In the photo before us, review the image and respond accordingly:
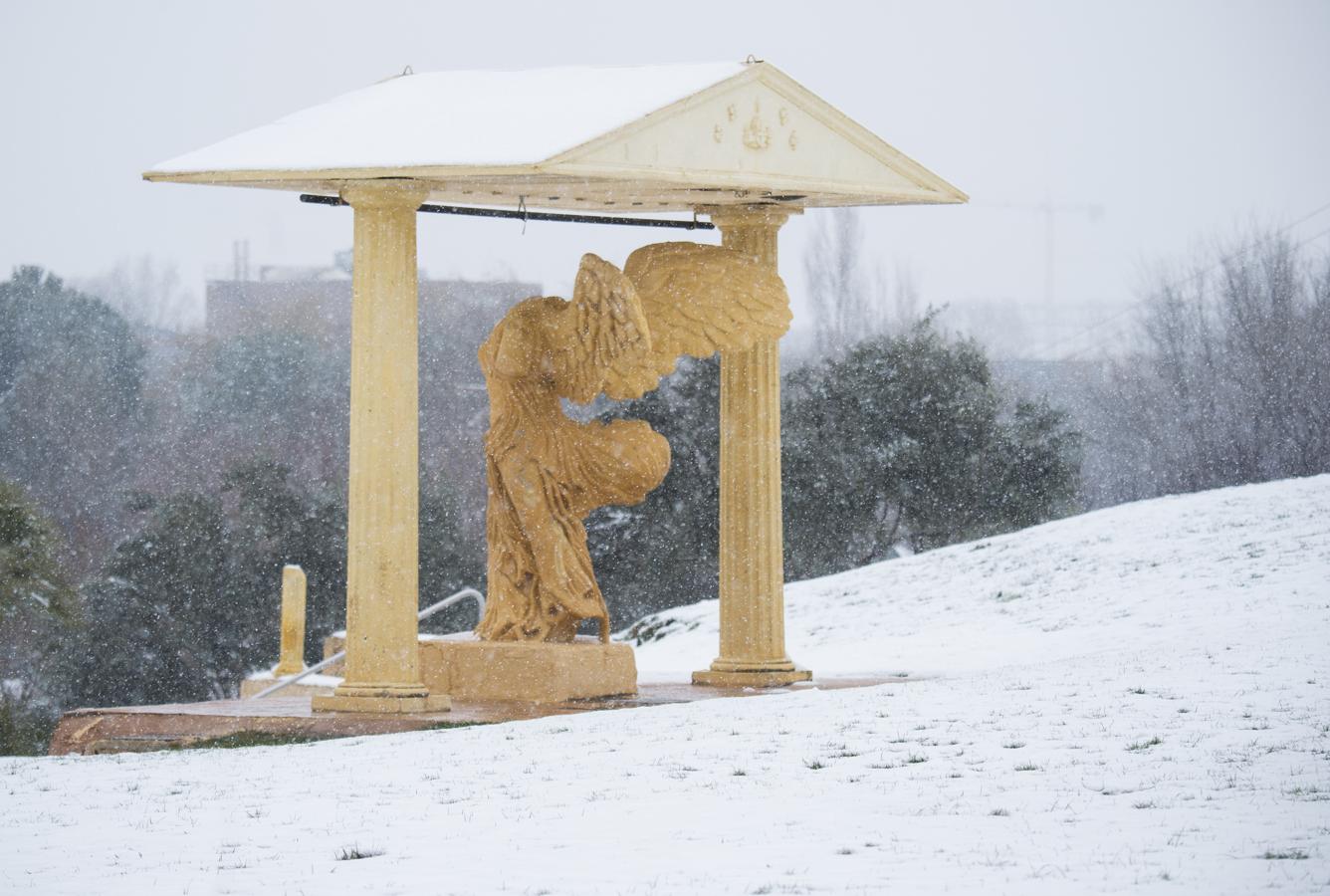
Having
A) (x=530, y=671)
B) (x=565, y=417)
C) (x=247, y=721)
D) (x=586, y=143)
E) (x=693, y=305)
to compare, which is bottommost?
(x=247, y=721)

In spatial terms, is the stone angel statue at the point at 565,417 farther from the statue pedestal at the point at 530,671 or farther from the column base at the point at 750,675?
the column base at the point at 750,675

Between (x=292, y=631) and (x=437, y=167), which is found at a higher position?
(x=437, y=167)

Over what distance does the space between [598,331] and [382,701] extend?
2.90 m

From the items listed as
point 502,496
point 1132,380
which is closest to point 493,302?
point 1132,380

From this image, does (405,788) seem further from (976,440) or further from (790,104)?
(976,440)

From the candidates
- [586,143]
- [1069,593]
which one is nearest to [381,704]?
[586,143]

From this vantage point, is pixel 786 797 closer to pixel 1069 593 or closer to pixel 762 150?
pixel 762 150

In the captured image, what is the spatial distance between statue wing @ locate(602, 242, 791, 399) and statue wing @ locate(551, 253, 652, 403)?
72 mm

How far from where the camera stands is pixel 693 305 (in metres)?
13.9

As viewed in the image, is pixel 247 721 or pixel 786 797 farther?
pixel 247 721

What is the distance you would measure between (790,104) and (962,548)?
491 inches

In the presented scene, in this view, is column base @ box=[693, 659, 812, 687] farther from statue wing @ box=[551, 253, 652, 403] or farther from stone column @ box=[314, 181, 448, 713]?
stone column @ box=[314, 181, 448, 713]

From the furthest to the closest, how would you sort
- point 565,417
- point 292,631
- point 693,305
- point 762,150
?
point 292,631 < point 565,417 < point 693,305 < point 762,150

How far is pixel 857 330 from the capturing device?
53.5 meters
